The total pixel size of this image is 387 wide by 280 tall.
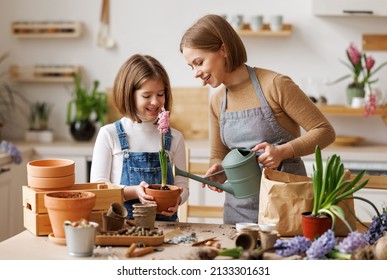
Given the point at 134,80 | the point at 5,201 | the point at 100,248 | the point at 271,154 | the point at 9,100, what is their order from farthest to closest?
the point at 9,100 < the point at 5,201 < the point at 134,80 < the point at 271,154 < the point at 100,248

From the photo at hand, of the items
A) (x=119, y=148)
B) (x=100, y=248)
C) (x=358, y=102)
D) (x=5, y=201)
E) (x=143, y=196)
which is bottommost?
(x=5, y=201)

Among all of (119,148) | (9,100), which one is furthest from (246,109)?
(9,100)

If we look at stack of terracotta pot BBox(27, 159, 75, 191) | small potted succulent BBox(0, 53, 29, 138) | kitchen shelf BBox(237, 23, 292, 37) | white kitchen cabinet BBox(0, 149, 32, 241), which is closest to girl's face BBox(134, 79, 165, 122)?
stack of terracotta pot BBox(27, 159, 75, 191)

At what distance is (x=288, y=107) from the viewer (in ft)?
8.32

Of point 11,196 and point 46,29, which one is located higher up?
point 46,29

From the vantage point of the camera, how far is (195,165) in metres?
3.26

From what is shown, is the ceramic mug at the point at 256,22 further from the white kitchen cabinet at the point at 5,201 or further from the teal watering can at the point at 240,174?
the teal watering can at the point at 240,174

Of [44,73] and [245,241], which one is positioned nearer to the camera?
[245,241]

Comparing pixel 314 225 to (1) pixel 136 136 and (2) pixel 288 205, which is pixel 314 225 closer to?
(2) pixel 288 205

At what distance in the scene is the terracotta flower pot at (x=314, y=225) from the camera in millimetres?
2002

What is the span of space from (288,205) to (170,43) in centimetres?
280

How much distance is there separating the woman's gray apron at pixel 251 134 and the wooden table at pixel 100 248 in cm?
41

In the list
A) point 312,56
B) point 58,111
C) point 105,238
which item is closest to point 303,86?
point 312,56

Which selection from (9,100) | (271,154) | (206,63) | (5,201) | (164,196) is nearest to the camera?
(164,196)
